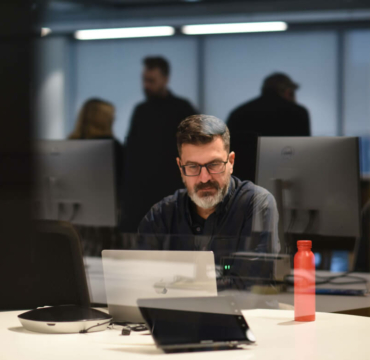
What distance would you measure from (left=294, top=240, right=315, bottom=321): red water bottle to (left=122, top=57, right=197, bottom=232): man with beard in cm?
98

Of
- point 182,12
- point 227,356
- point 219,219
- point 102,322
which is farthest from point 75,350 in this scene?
point 182,12

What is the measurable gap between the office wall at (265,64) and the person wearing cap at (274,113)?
36 mm

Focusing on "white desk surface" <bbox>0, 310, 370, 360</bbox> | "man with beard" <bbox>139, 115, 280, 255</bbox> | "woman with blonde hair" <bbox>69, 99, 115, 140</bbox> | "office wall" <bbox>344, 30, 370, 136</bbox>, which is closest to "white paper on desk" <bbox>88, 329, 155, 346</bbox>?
"white desk surface" <bbox>0, 310, 370, 360</bbox>

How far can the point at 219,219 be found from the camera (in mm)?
2439

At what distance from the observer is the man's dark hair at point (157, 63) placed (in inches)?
112

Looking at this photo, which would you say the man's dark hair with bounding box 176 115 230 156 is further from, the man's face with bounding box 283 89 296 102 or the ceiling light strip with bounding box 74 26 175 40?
the ceiling light strip with bounding box 74 26 175 40

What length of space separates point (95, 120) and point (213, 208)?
0.85 m

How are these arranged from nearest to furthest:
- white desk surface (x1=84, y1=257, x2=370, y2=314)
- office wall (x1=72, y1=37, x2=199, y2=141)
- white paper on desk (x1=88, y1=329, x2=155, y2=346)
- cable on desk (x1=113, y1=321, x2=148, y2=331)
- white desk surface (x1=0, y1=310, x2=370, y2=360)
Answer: white desk surface (x1=0, y1=310, x2=370, y2=360), white paper on desk (x1=88, y1=329, x2=155, y2=346), cable on desk (x1=113, y1=321, x2=148, y2=331), white desk surface (x1=84, y1=257, x2=370, y2=314), office wall (x1=72, y1=37, x2=199, y2=141)

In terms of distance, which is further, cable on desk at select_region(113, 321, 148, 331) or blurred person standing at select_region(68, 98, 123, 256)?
blurred person standing at select_region(68, 98, 123, 256)

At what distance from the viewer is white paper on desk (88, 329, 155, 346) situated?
1.49 m

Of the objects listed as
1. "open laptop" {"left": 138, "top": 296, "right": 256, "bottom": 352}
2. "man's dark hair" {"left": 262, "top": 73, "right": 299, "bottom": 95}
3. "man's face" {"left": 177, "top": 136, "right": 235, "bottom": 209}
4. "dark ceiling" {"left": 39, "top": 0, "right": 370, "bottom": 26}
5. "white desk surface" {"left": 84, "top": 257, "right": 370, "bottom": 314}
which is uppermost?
"dark ceiling" {"left": 39, "top": 0, "right": 370, "bottom": 26}

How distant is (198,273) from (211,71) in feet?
4.33

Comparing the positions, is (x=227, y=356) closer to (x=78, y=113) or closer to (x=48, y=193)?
(x=48, y=193)

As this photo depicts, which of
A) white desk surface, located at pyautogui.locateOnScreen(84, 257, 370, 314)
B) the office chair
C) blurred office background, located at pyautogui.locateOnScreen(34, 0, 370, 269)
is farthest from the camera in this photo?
blurred office background, located at pyautogui.locateOnScreen(34, 0, 370, 269)
